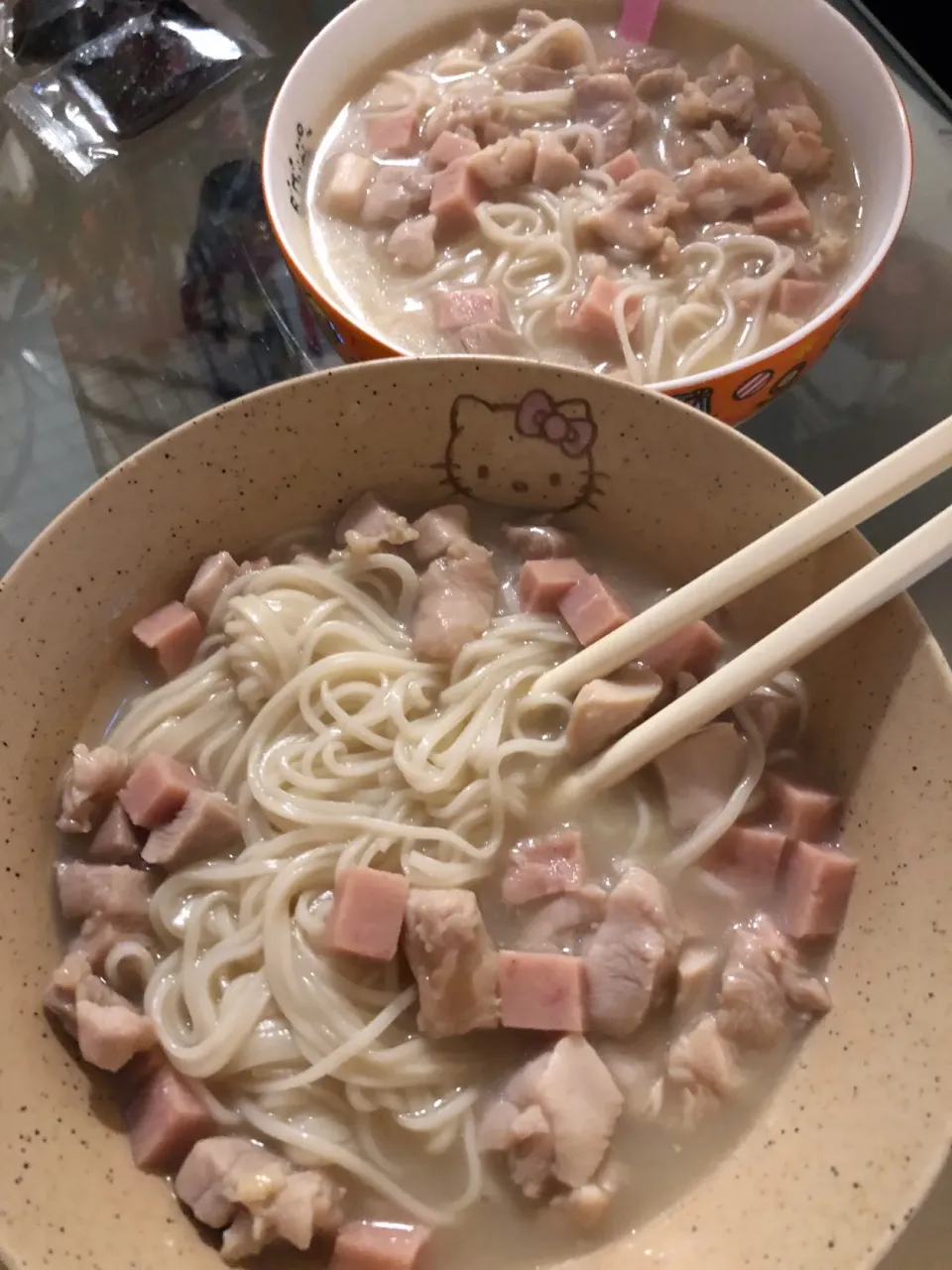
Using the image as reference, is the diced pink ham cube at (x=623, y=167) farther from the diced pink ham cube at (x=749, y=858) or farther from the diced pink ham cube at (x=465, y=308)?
the diced pink ham cube at (x=749, y=858)

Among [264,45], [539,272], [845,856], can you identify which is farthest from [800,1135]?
[264,45]

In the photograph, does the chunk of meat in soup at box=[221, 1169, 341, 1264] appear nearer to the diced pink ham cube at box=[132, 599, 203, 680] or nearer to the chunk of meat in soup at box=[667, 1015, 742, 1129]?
the chunk of meat in soup at box=[667, 1015, 742, 1129]

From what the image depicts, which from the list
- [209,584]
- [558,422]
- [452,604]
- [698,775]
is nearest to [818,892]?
[698,775]

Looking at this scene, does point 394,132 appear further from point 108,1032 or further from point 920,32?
point 108,1032

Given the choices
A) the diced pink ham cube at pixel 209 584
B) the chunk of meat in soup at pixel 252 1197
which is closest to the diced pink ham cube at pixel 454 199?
the diced pink ham cube at pixel 209 584

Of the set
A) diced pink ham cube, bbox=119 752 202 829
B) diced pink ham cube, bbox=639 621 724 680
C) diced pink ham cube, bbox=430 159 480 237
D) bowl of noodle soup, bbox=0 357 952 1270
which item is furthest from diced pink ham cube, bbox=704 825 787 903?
diced pink ham cube, bbox=430 159 480 237

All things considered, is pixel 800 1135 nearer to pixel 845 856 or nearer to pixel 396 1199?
pixel 845 856
